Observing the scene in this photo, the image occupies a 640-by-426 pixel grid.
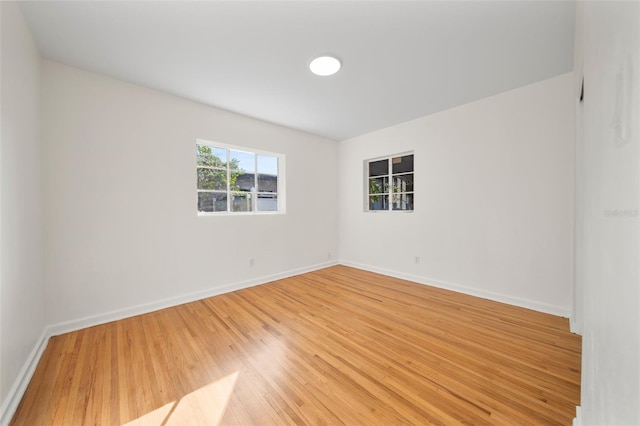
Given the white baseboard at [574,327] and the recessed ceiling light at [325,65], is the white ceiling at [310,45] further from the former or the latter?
the white baseboard at [574,327]

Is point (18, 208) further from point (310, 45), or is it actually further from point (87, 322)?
point (310, 45)

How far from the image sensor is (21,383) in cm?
158

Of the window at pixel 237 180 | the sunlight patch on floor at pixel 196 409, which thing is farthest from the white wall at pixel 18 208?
the window at pixel 237 180

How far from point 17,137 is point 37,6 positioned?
0.95m

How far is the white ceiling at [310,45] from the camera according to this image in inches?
68.1

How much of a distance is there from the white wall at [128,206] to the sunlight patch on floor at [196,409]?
172cm

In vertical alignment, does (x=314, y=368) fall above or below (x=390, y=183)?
below

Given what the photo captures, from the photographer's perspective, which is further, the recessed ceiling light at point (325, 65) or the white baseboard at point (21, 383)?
the recessed ceiling light at point (325, 65)

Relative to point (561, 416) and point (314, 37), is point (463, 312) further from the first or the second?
point (314, 37)

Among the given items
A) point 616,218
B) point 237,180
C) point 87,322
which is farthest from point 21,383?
point 616,218

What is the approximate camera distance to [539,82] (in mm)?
2701

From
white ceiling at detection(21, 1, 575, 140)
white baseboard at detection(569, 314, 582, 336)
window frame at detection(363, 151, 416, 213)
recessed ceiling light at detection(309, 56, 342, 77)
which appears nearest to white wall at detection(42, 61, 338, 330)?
white ceiling at detection(21, 1, 575, 140)

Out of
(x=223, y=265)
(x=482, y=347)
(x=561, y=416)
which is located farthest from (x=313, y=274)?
(x=561, y=416)

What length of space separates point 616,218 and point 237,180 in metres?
3.76
